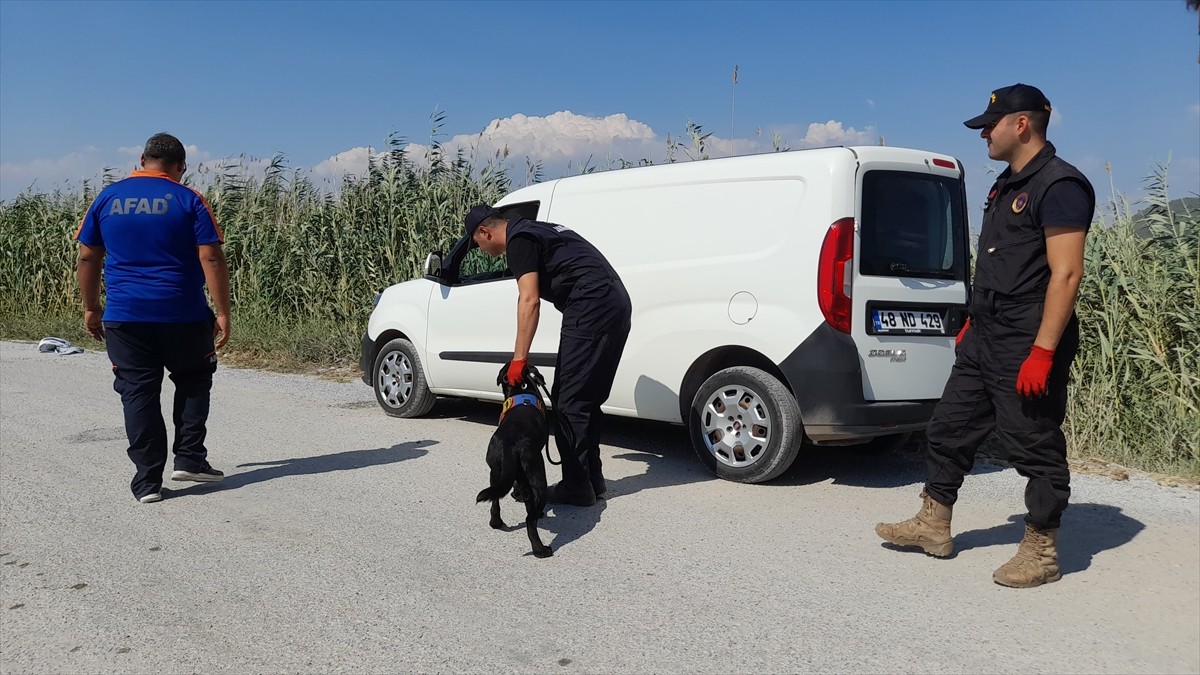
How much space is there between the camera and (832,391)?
5477 mm

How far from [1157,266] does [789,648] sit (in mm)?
5534

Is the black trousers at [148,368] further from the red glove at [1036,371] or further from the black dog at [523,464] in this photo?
the red glove at [1036,371]

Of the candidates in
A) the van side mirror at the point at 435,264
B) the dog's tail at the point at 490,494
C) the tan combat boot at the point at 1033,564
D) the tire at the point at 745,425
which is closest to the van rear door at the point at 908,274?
the tire at the point at 745,425

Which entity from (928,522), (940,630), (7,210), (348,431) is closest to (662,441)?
(348,431)

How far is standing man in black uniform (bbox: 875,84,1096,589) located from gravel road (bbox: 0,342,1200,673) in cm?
45

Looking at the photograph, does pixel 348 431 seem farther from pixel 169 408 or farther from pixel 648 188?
pixel 648 188

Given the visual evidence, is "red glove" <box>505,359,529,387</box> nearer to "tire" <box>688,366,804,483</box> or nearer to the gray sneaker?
"tire" <box>688,366,804,483</box>

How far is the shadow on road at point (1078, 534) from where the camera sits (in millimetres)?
4543

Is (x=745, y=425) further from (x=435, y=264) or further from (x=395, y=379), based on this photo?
(x=395, y=379)

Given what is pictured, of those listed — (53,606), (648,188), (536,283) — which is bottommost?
(53,606)

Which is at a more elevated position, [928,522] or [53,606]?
[928,522]

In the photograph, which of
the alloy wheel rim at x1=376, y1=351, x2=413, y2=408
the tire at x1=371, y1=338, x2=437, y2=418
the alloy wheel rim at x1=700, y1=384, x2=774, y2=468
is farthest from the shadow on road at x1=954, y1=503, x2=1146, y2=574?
the alloy wheel rim at x1=376, y1=351, x2=413, y2=408

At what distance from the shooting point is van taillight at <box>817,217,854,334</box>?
17.9ft

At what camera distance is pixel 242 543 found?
15.5ft
